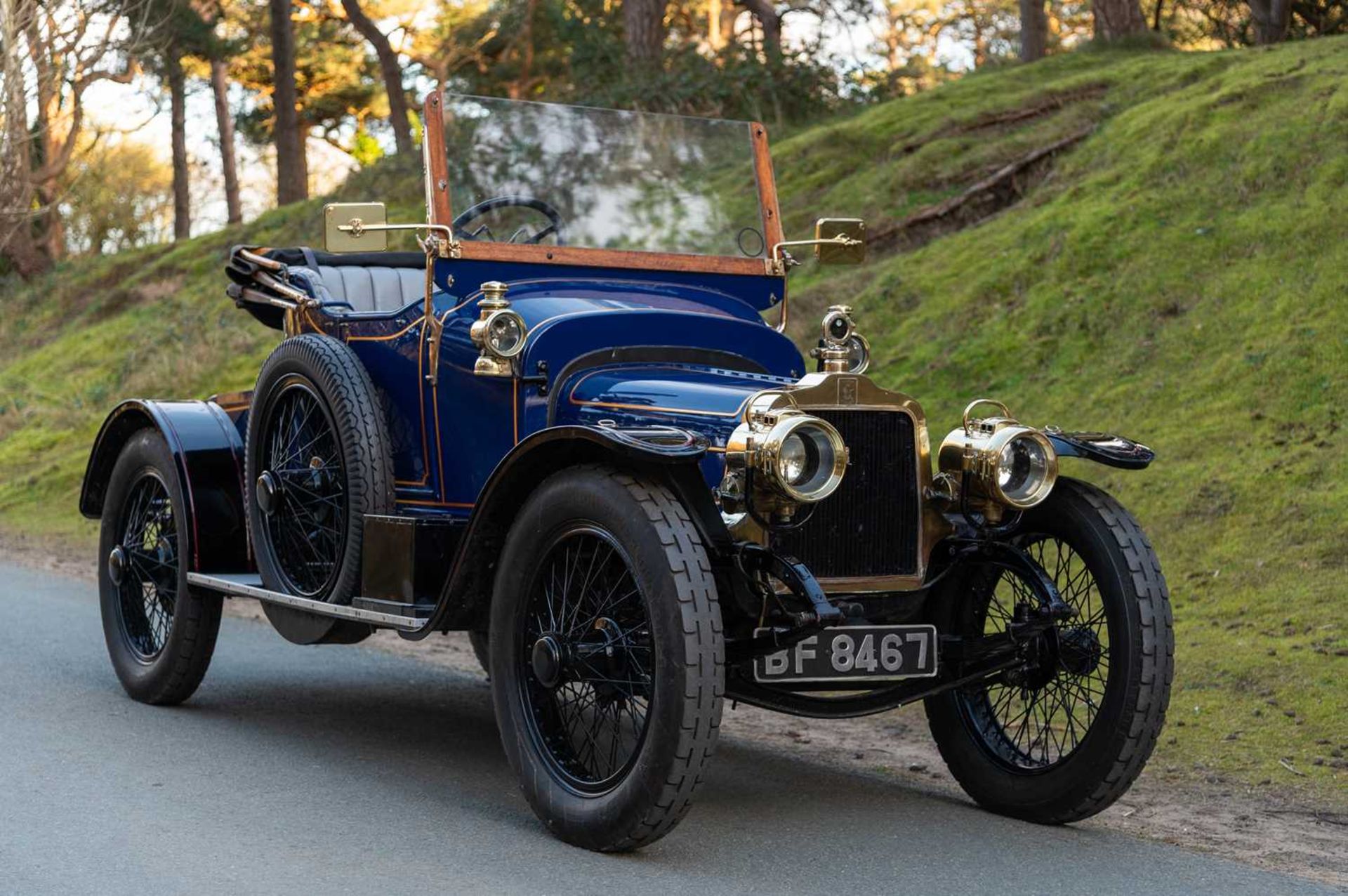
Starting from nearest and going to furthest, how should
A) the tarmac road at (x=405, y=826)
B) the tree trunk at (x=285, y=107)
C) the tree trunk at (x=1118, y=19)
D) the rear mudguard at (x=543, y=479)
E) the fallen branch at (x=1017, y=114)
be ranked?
1. the tarmac road at (x=405, y=826)
2. the rear mudguard at (x=543, y=479)
3. the fallen branch at (x=1017, y=114)
4. the tree trunk at (x=1118, y=19)
5. the tree trunk at (x=285, y=107)

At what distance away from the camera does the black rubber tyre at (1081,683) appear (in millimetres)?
4695

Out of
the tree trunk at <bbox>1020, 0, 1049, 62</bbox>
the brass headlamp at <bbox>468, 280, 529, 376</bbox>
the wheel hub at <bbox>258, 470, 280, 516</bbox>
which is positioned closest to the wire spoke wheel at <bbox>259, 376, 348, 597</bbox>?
the wheel hub at <bbox>258, 470, 280, 516</bbox>

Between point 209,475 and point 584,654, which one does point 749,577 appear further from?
point 209,475

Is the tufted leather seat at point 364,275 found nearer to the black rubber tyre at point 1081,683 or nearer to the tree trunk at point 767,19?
the black rubber tyre at point 1081,683

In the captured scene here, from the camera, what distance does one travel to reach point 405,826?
4711 mm

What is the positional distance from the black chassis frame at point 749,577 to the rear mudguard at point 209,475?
1.65 meters

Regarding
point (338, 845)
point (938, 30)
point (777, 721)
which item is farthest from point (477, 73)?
point (338, 845)

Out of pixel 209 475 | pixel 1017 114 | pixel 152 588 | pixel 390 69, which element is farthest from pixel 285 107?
pixel 209 475

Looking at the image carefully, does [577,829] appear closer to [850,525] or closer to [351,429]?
[850,525]

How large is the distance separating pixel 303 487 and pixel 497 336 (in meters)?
1.22

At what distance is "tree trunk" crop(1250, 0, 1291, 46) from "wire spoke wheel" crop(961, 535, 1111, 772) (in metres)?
12.2

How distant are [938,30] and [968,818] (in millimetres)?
38068

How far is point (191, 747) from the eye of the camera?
5.79 m

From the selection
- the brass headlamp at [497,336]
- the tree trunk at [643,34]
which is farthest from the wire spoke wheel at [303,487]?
the tree trunk at [643,34]
